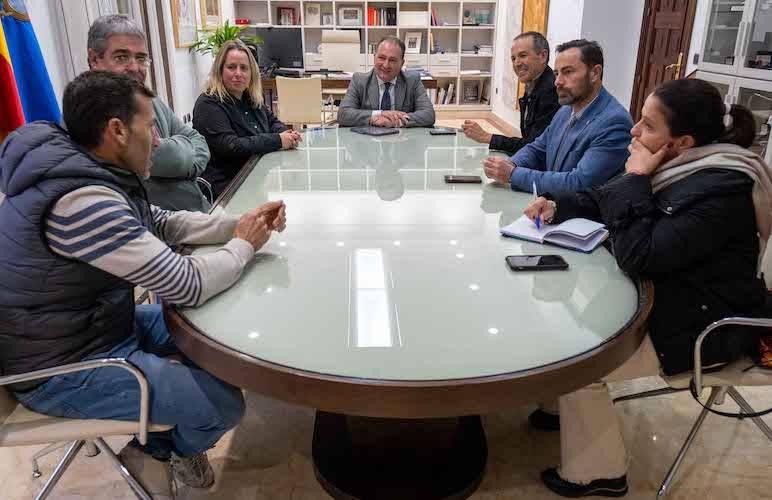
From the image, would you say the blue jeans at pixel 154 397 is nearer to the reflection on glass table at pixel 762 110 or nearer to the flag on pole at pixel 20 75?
the flag on pole at pixel 20 75

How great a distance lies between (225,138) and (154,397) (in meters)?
1.85

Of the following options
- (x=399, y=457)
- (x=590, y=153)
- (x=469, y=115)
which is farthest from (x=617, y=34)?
(x=399, y=457)

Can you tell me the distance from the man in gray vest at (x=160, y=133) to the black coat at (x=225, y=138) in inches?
10.6

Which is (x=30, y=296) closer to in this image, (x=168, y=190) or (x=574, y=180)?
(x=168, y=190)

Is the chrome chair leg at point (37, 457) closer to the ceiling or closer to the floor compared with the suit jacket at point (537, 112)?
closer to the floor

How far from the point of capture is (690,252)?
Result: 1404 mm

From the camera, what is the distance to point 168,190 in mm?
2480

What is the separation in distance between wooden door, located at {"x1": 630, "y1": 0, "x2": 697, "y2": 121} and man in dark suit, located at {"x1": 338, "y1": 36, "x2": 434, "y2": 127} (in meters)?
2.23

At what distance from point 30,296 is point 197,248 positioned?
47 cm

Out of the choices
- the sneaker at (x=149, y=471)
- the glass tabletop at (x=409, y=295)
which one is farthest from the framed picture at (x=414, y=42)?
the sneaker at (x=149, y=471)

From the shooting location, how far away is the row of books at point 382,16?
8.60 m

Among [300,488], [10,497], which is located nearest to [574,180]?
[300,488]

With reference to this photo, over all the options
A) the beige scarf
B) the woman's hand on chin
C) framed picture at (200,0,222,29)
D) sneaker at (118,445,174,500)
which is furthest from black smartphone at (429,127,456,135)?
framed picture at (200,0,222,29)

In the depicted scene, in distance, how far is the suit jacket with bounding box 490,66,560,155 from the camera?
9.81 feet
